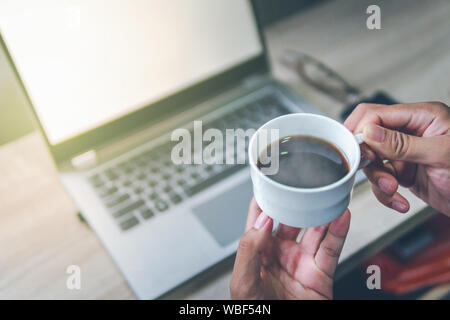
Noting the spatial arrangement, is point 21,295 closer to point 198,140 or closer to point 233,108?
point 198,140

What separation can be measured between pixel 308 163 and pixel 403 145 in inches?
5.5

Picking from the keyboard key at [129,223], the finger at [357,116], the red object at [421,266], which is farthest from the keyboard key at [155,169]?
the red object at [421,266]

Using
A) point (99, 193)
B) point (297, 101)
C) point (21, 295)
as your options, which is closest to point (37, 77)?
point (99, 193)

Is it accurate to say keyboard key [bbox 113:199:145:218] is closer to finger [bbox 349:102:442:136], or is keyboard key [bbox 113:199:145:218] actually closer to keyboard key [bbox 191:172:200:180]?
keyboard key [bbox 191:172:200:180]

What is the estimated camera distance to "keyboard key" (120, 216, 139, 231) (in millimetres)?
670

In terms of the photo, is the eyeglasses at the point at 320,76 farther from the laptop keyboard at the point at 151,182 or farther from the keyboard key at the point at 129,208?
the keyboard key at the point at 129,208

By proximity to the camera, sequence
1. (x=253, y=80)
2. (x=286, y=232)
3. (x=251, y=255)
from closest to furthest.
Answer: (x=251, y=255) < (x=286, y=232) < (x=253, y=80)

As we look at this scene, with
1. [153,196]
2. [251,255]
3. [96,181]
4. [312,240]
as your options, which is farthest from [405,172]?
[96,181]

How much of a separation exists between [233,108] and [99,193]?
31 centimetres

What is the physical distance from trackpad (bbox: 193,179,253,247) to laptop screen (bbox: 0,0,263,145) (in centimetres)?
24

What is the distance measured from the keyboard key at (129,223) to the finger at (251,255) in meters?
Answer: 0.21

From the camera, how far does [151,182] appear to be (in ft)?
2.39

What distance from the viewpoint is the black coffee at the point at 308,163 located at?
49cm

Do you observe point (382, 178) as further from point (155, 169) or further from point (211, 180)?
point (155, 169)
